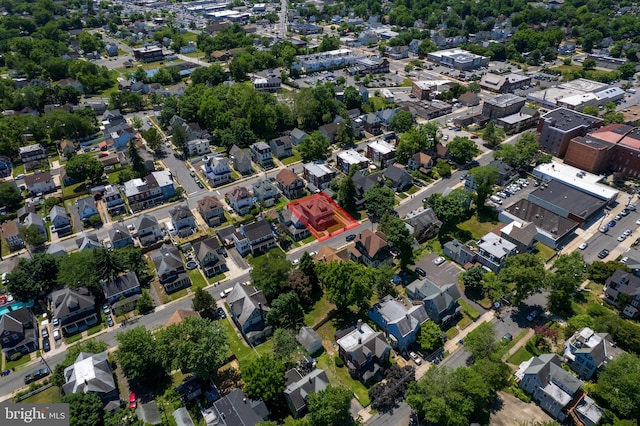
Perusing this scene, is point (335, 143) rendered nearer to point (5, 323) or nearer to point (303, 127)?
point (303, 127)

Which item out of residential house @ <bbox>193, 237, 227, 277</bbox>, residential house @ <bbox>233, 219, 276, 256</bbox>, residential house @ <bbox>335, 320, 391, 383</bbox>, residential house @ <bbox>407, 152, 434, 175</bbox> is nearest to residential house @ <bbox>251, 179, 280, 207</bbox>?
residential house @ <bbox>233, 219, 276, 256</bbox>

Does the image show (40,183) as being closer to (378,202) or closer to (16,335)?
(16,335)

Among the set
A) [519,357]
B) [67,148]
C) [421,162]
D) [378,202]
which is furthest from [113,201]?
[519,357]

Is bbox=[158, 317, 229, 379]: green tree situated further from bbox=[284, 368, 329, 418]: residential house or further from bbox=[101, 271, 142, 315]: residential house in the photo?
bbox=[101, 271, 142, 315]: residential house

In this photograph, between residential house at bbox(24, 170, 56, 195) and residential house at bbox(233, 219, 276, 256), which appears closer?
residential house at bbox(233, 219, 276, 256)

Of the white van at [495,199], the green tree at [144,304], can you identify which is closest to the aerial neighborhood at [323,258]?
the green tree at [144,304]

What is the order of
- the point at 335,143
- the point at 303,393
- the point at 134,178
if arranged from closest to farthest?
the point at 303,393 → the point at 134,178 → the point at 335,143

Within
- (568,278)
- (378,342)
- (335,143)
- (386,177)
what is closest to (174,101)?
(335,143)

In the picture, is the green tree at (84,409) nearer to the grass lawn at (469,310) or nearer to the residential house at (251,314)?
the residential house at (251,314)
